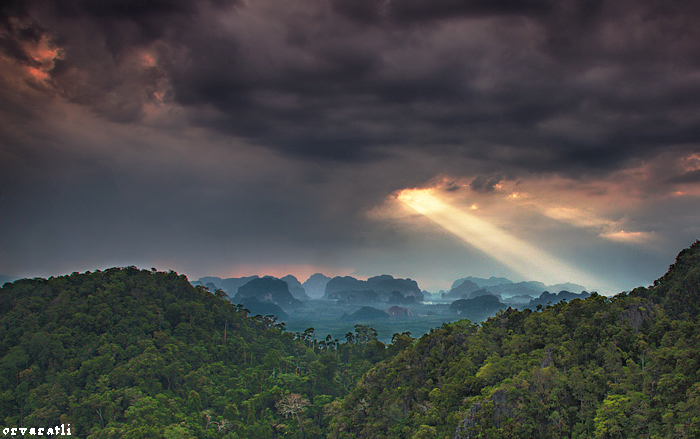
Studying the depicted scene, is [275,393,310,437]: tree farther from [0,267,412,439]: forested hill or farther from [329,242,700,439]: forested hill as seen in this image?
[329,242,700,439]: forested hill

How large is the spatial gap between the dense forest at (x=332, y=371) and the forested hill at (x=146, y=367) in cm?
23

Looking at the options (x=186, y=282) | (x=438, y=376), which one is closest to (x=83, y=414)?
(x=186, y=282)

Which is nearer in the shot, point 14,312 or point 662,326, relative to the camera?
point 662,326

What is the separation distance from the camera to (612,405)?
29203 millimetres

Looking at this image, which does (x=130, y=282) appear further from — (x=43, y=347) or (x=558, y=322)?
(x=558, y=322)

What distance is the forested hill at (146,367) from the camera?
48.8 meters

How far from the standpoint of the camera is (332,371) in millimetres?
73250

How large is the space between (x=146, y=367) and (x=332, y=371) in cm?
3224

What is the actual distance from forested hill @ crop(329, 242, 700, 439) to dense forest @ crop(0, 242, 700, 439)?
0.12m

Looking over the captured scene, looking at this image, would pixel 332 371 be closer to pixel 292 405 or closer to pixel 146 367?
pixel 292 405

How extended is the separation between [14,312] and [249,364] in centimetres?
3765

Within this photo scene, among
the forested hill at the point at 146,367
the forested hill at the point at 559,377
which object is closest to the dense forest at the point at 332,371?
the forested hill at the point at 559,377

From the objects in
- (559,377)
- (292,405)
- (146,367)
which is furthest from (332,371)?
(559,377)

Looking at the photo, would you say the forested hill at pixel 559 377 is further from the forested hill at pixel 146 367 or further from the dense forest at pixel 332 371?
the forested hill at pixel 146 367
